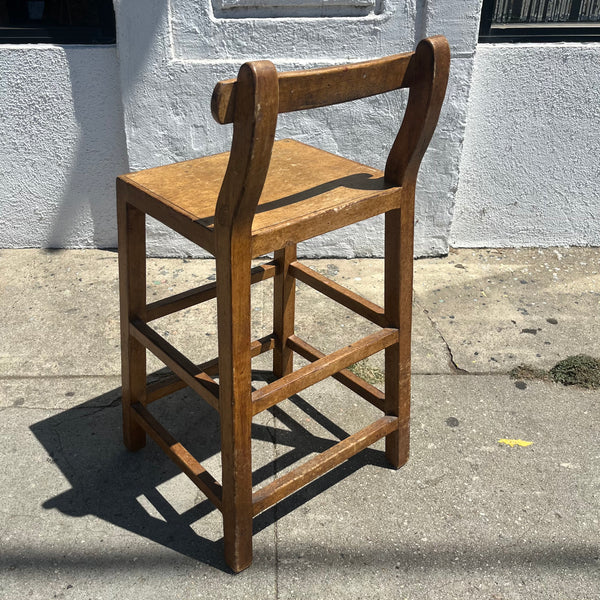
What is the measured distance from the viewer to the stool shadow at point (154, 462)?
2.08m

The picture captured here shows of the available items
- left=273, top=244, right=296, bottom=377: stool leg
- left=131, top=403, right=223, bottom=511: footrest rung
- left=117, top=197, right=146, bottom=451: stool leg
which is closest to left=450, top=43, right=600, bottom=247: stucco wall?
left=273, top=244, right=296, bottom=377: stool leg

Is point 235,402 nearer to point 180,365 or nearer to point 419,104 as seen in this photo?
point 180,365

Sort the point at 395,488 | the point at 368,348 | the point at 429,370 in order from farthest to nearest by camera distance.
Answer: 1. the point at 429,370
2. the point at 395,488
3. the point at 368,348

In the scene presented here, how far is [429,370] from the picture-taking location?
278 cm

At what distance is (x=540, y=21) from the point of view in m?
3.35

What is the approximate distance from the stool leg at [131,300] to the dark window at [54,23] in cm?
165

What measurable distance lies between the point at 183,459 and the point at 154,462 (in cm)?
33

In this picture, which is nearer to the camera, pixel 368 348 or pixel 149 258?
pixel 368 348

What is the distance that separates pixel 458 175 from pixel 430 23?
741 mm

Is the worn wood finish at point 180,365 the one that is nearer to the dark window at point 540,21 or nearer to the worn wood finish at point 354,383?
the worn wood finish at point 354,383

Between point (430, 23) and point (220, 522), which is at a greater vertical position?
point (430, 23)

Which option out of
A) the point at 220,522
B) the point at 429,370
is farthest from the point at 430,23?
the point at 220,522

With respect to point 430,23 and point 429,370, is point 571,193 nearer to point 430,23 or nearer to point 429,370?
point 430,23

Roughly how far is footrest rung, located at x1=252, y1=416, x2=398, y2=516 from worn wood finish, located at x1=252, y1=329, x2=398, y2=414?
0.77 feet
